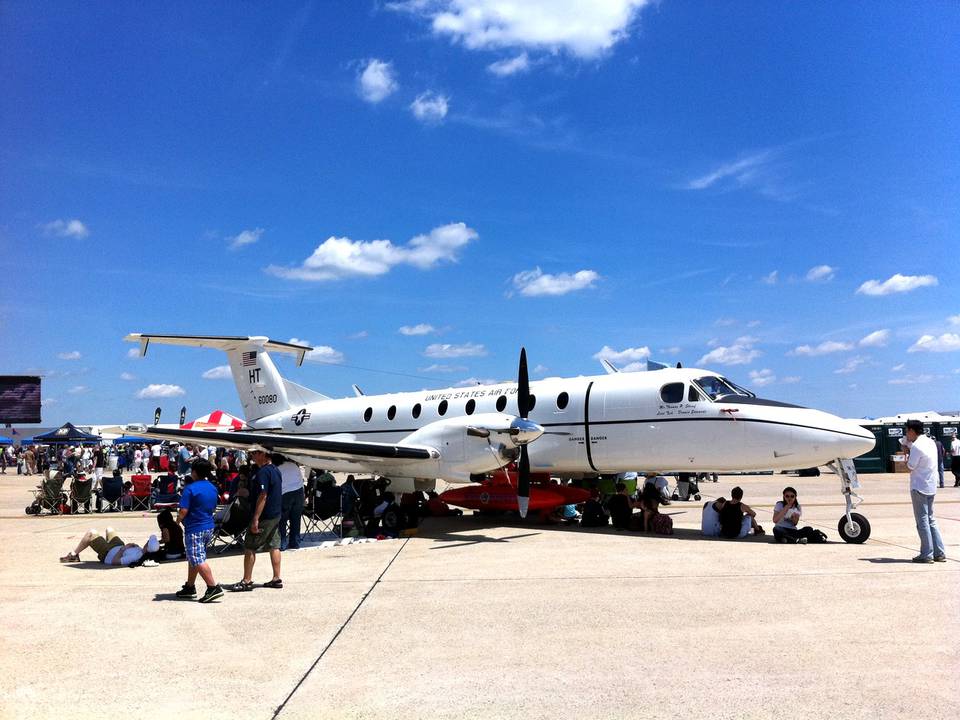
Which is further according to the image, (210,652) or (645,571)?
(645,571)

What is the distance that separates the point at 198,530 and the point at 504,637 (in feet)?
12.8

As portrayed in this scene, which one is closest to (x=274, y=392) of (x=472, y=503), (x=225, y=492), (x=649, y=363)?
(x=225, y=492)

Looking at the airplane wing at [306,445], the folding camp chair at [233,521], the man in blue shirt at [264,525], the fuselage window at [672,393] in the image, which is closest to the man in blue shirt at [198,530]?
the man in blue shirt at [264,525]

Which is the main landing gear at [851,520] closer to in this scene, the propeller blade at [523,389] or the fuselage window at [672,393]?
the fuselage window at [672,393]

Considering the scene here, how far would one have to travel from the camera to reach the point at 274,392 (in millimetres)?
21844

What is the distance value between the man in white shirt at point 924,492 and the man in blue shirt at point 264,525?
8349mm

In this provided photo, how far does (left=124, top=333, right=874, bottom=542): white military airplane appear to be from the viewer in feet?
41.7

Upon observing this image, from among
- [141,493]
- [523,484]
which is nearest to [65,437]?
[141,493]

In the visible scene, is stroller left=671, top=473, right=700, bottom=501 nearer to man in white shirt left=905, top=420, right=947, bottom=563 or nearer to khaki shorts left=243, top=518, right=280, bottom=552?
man in white shirt left=905, top=420, right=947, bottom=563

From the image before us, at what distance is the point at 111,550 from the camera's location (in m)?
10.9

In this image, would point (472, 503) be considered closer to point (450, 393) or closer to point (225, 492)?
point (450, 393)

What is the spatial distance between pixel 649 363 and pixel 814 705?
11.5 meters

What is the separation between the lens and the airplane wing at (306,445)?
13.8m

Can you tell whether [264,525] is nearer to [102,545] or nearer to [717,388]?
[102,545]
